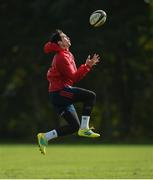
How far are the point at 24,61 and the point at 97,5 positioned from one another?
5.66m

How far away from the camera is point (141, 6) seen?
36469mm

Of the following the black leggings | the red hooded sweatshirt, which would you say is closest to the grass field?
the black leggings

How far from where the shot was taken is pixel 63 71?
12.1m

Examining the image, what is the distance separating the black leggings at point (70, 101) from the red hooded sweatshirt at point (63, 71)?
4.7 inches

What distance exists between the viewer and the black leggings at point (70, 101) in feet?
40.1

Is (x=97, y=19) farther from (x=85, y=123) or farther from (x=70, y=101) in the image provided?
(x=85, y=123)

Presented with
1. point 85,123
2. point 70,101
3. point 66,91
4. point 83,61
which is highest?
point 83,61

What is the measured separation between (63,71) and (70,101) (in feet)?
1.76

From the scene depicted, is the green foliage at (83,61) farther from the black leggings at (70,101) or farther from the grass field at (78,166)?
the black leggings at (70,101)

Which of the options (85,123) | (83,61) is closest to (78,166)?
(85,123)

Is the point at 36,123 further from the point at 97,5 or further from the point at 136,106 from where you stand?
the point at 97,5

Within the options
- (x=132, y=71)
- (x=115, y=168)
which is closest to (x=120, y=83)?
(x=132, y=71)

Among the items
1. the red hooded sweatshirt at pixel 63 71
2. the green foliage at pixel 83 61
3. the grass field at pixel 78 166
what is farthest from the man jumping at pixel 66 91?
the green foliage at pixel 83 61

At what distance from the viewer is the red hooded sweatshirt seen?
1209 centimetres
